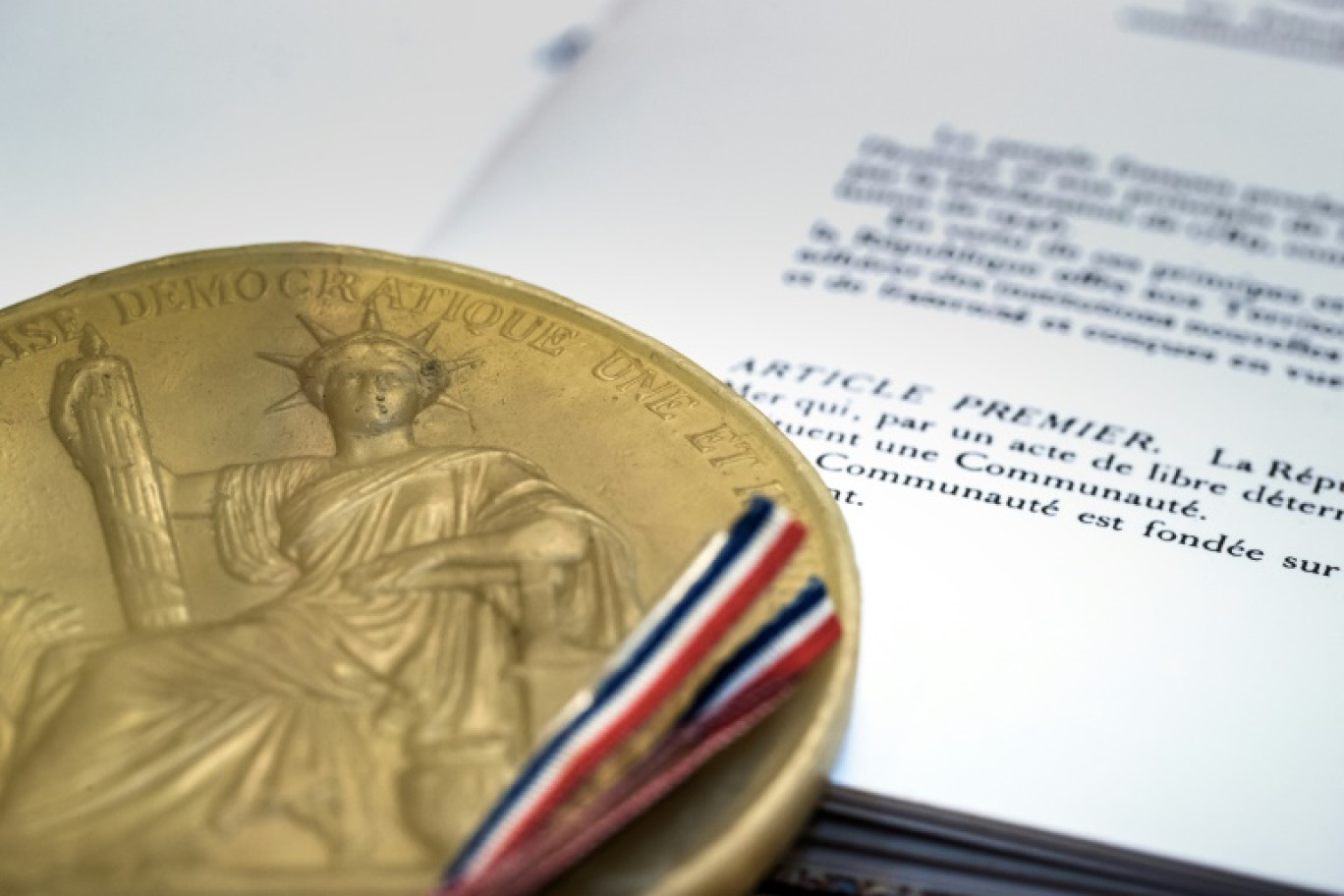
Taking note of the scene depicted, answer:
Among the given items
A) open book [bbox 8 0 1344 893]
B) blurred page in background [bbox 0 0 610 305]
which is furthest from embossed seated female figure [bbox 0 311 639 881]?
blurred page in background [bbox 0 0 610 305]

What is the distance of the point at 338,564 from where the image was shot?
1437mm

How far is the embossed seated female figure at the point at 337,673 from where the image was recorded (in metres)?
1.21

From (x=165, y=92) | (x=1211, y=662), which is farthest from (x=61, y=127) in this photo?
(x=1211, y=662)

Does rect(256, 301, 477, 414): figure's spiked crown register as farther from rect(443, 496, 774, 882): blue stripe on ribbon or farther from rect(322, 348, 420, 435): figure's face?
rect(443, 496, 774, 882): blue stripe on ribbon

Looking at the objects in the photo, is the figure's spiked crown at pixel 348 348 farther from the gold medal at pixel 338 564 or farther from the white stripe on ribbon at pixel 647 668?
the white stripe on ribbon at pixel 647 668

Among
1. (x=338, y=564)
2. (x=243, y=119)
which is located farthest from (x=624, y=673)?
(x=243, y=119)

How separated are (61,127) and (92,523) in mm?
894

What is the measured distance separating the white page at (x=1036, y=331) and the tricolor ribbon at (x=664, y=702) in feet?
0.64

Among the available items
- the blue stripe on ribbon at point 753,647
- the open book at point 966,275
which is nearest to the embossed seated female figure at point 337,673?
the blue stripe on ribbon at point 753,647

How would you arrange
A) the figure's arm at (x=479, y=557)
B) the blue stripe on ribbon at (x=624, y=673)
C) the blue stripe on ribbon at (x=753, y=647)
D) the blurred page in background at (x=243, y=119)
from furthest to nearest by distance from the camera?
the blurred page in background at (x=243, y=119)
the figure's arm at (x=479, y=557)
the blue stripe on ribbon at (x=753, y=647)
the blue stripe on ribbon at (x=624, y=673)

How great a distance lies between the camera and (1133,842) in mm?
1387

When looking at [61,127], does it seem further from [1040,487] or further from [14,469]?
[1040,487]

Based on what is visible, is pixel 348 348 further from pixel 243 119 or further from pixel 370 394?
pixel 243 119

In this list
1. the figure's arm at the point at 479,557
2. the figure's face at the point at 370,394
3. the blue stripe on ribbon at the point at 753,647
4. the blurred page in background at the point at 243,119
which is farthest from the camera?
the blurred page in background at the point at 243,119
